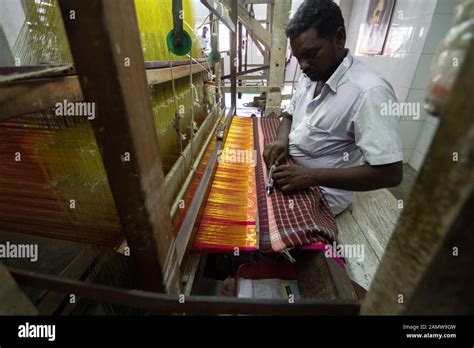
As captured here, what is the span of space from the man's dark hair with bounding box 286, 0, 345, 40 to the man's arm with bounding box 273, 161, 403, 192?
718 mm

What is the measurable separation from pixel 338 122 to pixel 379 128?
23 centimetres

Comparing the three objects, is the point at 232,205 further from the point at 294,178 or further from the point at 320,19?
the point at 320,19

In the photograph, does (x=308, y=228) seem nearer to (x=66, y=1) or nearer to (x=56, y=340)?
(x=56, y=340)

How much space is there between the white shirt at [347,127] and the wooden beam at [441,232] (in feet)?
2.78

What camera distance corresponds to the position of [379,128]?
1037 millimetres

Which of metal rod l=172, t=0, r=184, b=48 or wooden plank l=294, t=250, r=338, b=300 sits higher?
metal rod l=172, t=0, r=184, b=48

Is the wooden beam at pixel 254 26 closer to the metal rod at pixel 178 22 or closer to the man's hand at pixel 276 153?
the man's hand at pixel 276 153

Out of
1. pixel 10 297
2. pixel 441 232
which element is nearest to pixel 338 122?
pixel 441 232

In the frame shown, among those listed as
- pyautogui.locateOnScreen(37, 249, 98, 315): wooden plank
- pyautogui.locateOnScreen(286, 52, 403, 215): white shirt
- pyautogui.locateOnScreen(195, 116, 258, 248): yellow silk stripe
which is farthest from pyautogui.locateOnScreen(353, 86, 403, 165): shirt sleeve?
pyautogui.locateOnScreen(37, 249, 98, 315): wooden plank

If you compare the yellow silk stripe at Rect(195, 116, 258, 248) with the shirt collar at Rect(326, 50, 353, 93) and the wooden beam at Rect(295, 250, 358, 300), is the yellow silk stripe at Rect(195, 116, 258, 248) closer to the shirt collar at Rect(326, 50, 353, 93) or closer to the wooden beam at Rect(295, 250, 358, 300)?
the wooden beam at Rect(295, 250, 358, 300)

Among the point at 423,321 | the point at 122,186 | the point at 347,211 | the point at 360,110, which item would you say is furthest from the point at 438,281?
the point at 347,211

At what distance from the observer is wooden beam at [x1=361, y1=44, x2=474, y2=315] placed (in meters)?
0.21

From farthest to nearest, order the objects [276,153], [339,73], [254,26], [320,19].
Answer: [254,26] < [276,153] < [339,73] < [320,19]

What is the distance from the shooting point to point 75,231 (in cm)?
87
